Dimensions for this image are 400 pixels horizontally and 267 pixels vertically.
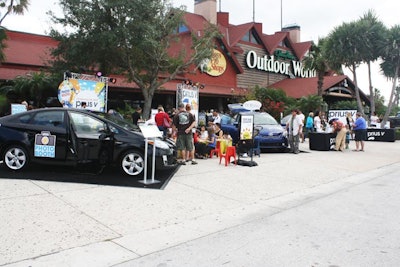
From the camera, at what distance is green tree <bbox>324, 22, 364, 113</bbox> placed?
1000 inches

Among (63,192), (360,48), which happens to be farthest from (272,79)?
(63,192)

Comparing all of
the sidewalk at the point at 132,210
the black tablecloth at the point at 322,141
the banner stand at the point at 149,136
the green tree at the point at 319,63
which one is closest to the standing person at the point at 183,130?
the sidewalk at the point at 132,210

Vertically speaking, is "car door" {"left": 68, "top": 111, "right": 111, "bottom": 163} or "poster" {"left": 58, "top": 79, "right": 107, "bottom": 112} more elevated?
"poster" {"left": 58, "top": 79, "right": 107, "bottom": 112}

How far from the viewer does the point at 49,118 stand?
7879 mm

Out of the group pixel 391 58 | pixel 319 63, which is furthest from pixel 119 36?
pixel 391 58

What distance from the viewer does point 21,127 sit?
7.81 m

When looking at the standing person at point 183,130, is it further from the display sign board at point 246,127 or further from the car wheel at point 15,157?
the car wheel at point 15,157

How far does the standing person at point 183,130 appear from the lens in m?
9.76

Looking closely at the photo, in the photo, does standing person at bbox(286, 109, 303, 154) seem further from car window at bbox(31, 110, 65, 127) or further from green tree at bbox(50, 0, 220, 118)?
car window at bbox(31, 110, 65, 127)

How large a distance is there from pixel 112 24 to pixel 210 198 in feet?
39.9

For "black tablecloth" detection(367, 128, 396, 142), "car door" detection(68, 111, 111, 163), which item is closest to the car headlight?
"car door" detection(68, 111, 111, 163)

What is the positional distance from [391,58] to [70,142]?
998 inches

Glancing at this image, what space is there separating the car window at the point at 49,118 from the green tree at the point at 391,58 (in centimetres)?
2352

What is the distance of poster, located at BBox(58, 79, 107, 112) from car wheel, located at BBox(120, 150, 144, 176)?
187 inches
